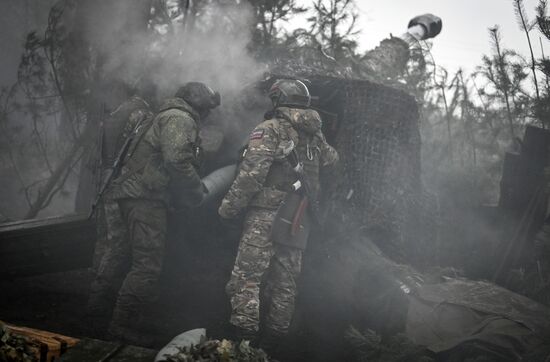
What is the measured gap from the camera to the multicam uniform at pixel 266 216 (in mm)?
3861

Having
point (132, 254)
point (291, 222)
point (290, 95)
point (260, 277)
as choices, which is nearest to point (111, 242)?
point (132, 254)

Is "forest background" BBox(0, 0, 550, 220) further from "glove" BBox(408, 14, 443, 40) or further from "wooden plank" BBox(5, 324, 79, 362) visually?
"wooden plank" BBox(5, 324, 79, 362)

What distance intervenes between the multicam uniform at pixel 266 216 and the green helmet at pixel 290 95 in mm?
87

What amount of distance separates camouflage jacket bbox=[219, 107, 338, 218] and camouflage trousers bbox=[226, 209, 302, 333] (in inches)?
7.1

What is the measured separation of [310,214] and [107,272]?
2.14 meters

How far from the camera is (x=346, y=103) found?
5277 mm

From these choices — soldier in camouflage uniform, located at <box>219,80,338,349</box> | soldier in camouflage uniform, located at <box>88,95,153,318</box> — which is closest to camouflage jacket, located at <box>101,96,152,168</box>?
soldier in camouflage uniform, located at <box>88,95,153,318</box>

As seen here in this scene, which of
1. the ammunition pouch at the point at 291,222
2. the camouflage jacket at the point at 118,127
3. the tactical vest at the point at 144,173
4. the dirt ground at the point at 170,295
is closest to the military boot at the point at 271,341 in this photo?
the dirt ground at the point at 170,295

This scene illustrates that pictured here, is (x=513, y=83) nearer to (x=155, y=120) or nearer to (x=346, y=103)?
(x=346, y=103)

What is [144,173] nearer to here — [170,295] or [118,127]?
[118,127]

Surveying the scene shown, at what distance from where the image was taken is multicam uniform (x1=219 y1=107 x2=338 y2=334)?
12.7ft

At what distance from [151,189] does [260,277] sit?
1.35 metres

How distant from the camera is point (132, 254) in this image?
13.7 ft

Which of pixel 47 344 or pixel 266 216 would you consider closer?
pixel 47 344
